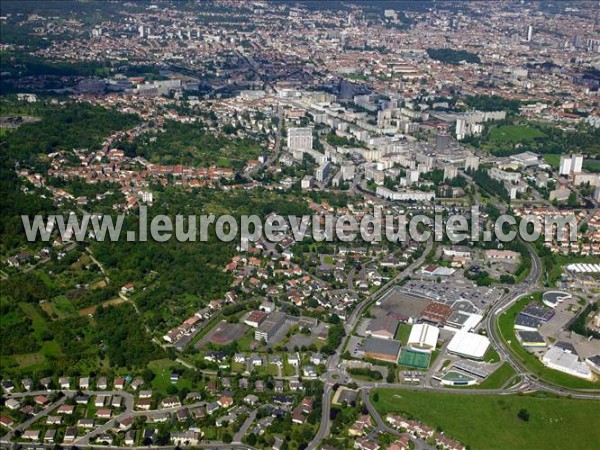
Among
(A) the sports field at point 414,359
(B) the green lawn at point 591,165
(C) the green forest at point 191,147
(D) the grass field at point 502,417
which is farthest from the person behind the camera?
(B) the green lawn at point 591,165

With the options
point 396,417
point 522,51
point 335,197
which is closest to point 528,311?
point 396,417

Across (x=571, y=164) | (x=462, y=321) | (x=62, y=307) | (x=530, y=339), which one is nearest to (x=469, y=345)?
(x=462, y=321)

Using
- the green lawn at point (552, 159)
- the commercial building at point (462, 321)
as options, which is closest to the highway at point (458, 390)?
the commercial building at point (462, 321)

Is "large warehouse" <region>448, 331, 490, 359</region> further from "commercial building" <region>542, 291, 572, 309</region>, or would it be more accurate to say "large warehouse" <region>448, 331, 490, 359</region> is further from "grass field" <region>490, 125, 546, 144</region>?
"grass field" <region>490, 125, 546, 144</region>

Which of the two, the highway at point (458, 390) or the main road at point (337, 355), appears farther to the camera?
the highway at point (458, 390)

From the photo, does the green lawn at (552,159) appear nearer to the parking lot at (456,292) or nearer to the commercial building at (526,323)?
the parking lot at (456,292)

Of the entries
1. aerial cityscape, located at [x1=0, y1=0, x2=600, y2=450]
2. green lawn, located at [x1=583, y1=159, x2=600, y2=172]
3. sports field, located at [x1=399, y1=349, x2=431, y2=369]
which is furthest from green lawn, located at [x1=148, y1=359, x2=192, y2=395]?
green lawn, located at [x1=583, y1=159, x2=600, y2=172]
